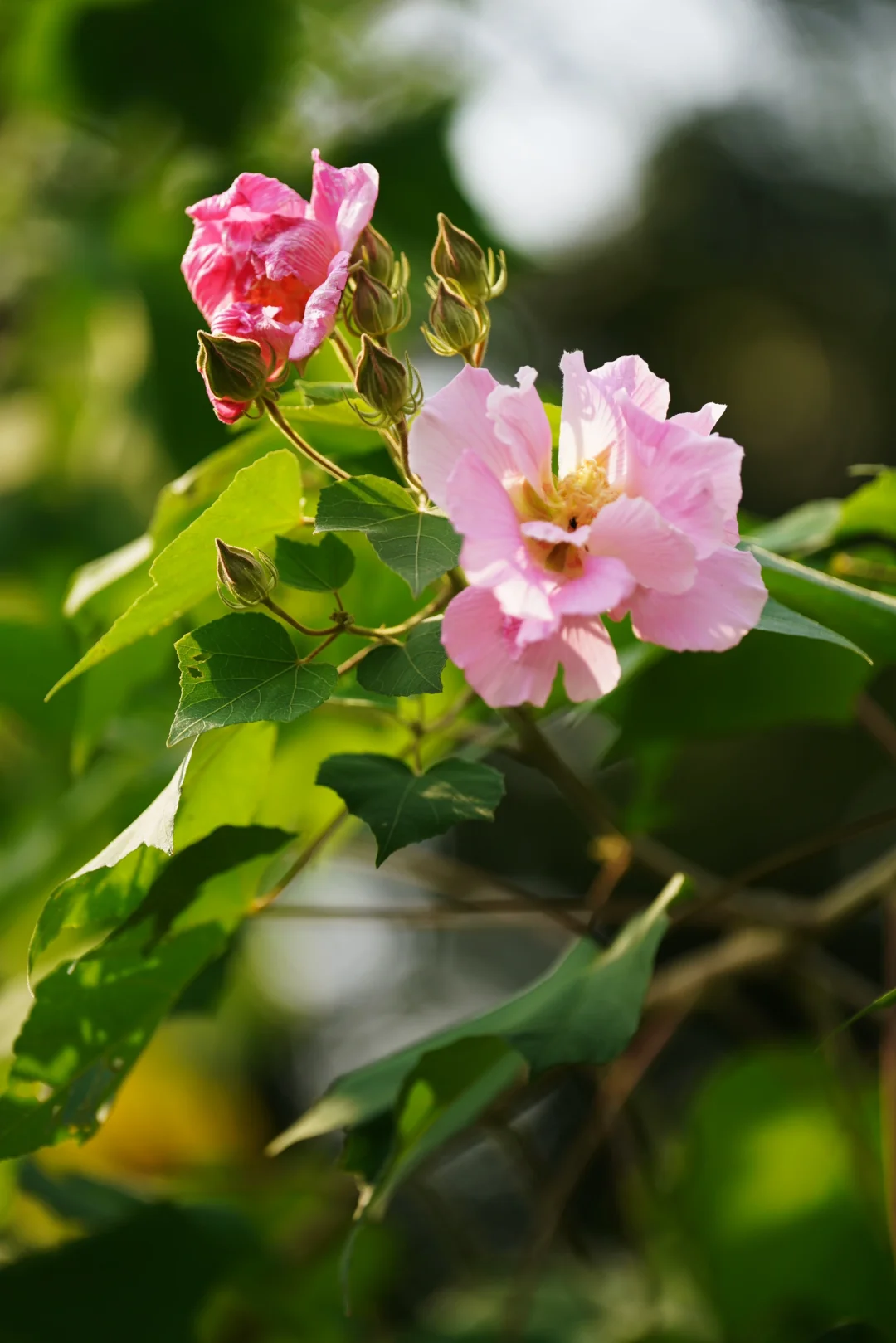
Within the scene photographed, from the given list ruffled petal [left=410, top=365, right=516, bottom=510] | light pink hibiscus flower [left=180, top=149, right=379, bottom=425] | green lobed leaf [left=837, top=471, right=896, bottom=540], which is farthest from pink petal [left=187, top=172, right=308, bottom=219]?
green lobed leaf [left=837, top=471, right=896, bottom=540]

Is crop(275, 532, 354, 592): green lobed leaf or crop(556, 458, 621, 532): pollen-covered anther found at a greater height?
crop(556, 458, 621, 532): pollen-covered anther

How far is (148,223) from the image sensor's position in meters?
1.24

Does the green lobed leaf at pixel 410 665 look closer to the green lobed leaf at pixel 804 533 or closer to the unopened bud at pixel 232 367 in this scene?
the unopened bud at pixel 232 367

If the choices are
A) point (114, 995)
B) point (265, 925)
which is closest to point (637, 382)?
point (114, 995)

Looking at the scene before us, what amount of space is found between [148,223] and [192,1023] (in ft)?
5.11

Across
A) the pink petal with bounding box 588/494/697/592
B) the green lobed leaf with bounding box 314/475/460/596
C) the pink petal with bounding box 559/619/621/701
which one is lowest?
the pink petal with bounding box 559/619/621/701

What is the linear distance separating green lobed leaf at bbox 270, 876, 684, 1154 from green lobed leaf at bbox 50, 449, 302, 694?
0.66ft

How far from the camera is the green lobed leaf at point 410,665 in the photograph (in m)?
0.41

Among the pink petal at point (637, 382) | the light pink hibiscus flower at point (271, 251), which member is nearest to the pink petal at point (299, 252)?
the light pink hibiscus flower at point (271, 251)

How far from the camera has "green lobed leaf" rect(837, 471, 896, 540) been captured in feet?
2.05

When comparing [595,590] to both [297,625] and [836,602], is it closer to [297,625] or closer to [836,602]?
[297,625]

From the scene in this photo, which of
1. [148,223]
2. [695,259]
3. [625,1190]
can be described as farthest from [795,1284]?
[695,259]

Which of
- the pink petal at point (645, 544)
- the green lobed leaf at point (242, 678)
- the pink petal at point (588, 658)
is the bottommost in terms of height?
the green lobed leaf at point (242, 678)

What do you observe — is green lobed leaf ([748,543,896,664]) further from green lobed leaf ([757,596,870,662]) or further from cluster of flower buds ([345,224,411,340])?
cluster of flower buds ([345,224,411,340])
